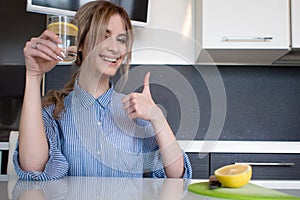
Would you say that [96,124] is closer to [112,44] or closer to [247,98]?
[112,44]

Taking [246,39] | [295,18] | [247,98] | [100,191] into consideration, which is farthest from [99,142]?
[247,98]

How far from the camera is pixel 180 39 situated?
2.67 metres

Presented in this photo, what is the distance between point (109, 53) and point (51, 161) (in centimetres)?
35

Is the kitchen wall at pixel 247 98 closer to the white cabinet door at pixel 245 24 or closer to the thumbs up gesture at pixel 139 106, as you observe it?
the white cabinet door at pixel 245 24

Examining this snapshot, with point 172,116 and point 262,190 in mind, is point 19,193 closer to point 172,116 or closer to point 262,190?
point 262,190

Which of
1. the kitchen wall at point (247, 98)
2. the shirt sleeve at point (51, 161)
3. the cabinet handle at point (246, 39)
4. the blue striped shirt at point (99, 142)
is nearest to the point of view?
the shirt sleeve at point (51, 161)

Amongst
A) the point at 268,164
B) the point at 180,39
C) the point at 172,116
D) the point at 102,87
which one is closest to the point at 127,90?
the point at 172,116

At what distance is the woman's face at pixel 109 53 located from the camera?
124 centimetres

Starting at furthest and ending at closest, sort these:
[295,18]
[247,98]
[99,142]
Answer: [247,98] < [295,18] < [99,142]

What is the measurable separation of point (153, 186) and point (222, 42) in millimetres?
1522

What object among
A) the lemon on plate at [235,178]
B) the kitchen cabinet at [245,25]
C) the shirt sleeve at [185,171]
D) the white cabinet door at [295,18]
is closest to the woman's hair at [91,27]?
the shirt sleeve at [185,171]

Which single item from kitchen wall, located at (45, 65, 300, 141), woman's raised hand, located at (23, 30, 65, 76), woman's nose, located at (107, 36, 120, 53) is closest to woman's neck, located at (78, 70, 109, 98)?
woman's nose, located at (107, 36, 120, 53)

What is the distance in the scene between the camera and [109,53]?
124 centimetres

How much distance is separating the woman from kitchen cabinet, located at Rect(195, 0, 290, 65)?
99 cm
